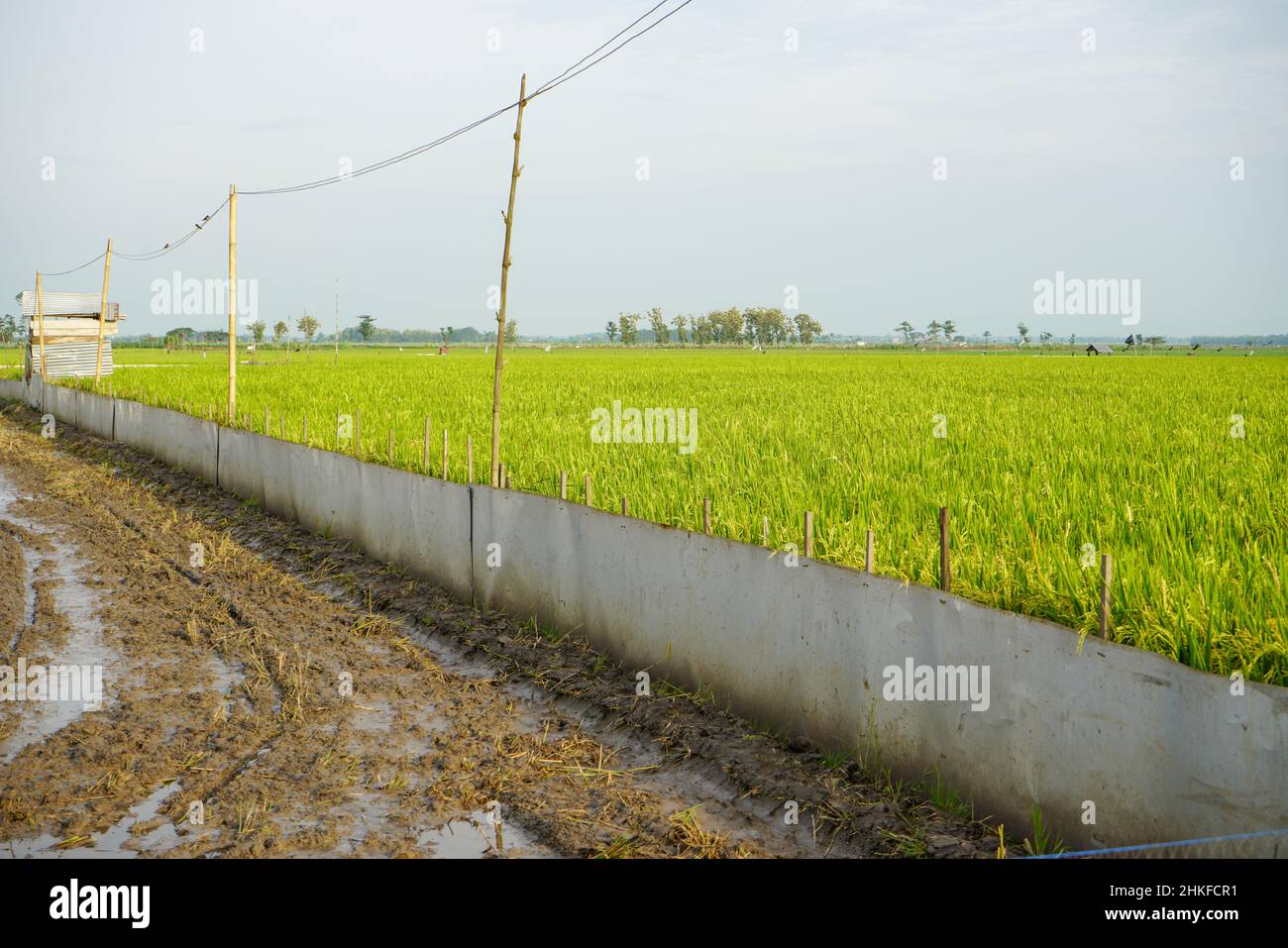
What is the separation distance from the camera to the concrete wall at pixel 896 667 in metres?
4.20

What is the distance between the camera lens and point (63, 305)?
1624 inches

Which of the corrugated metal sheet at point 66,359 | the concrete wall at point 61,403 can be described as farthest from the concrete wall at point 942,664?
the corrugated metal sheet at point 66,359

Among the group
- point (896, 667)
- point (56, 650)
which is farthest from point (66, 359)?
point (896, 667)

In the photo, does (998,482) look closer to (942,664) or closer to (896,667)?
(896,667)

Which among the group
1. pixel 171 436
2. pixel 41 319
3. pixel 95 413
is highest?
pixel 41 319

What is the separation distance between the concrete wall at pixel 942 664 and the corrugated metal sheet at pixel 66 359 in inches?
1435

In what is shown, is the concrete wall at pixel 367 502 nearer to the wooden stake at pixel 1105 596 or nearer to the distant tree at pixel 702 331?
the wooden stake at pixel 1105 596

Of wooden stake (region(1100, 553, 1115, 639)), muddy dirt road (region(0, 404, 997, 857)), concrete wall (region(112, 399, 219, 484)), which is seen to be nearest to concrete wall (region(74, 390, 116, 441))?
concrete wall (region(112, 399, 219, 484))

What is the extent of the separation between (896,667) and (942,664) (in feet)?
1.01

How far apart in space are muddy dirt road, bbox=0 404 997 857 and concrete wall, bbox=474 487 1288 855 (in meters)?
0.26

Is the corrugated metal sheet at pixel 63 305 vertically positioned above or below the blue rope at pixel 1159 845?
above

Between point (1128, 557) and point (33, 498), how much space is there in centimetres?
1589
